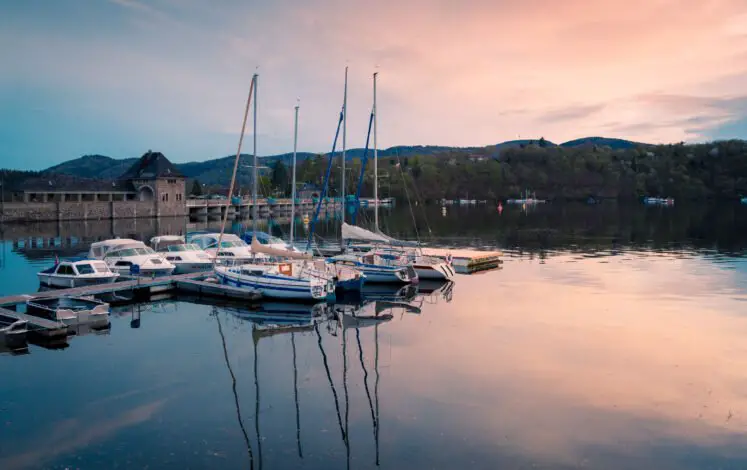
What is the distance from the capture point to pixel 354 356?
75.5 ft

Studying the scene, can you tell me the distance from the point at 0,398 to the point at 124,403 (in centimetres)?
375

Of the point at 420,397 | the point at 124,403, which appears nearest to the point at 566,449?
the point at 420,397

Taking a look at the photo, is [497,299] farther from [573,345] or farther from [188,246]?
[188,246]

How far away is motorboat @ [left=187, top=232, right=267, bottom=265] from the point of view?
4016cm

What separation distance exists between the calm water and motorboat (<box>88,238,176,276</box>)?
4.74 meters

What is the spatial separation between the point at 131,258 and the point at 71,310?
1247 centimetres

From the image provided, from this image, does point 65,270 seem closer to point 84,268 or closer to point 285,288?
point 84,268

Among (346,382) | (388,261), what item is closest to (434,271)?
(388,261)

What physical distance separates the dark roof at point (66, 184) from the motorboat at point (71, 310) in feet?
285

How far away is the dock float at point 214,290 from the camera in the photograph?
109ft

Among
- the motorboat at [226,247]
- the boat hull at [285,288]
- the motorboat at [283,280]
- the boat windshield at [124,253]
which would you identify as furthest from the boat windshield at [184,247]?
the boat hull at [285,288]

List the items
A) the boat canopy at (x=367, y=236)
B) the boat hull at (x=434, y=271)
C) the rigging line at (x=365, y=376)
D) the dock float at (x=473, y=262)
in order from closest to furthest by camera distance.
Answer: the rigging line at (x=365, y=376), the boat hull at (x=434, y=271), the boat canopy at (x=367, y=236), the dock float at (x=473, y=262)

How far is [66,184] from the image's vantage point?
110m

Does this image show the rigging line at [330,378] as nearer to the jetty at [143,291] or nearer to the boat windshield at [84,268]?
the jetty at [143,291]
